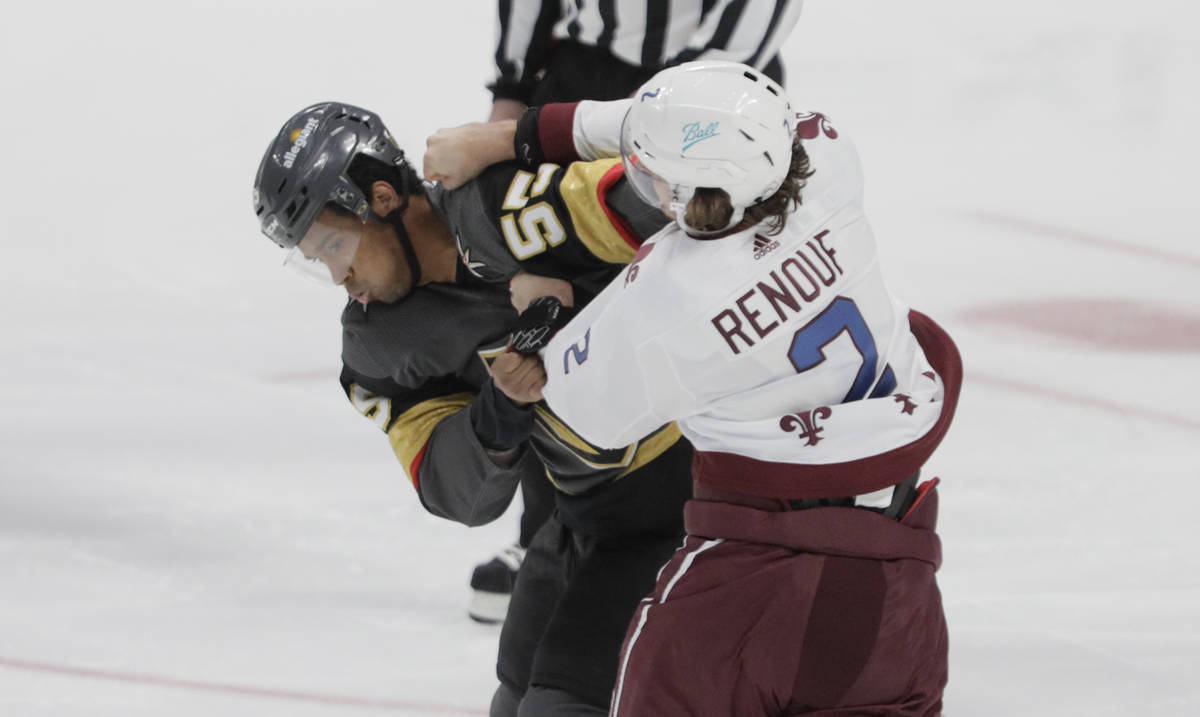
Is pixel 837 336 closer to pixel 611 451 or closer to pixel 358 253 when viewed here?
pixel 611 451

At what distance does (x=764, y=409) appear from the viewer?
5.52 ft

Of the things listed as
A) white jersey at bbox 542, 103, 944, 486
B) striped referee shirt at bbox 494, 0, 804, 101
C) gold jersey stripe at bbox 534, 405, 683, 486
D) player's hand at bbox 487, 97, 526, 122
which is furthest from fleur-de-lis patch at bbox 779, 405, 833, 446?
player's hand at bbox 487, 97, 526, 122

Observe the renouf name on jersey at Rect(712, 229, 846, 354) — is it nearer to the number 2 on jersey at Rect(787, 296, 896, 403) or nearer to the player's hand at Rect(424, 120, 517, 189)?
the number 2 on jersey at Rect(787, 296, 896, 403)

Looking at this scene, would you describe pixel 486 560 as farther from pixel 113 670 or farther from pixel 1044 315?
pixel 1044 315

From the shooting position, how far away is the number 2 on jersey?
165 centimetres

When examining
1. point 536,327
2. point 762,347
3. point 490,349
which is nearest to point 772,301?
point 762,347

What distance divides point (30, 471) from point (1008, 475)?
93.5 inches

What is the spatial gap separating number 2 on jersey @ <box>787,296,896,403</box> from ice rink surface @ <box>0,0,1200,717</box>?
1.19 meters

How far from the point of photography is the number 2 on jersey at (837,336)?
1.65 m

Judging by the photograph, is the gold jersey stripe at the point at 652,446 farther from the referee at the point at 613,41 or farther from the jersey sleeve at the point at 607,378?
the referee at the point at 613,41

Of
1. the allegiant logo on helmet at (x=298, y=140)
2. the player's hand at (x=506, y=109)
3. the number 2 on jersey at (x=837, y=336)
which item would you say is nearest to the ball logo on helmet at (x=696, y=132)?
the number 2 on jersey at (x=837, y=336)

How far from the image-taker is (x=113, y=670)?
3.01m

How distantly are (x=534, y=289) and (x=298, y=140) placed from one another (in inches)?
16.8

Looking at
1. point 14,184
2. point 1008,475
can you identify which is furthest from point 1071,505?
point 14,184
